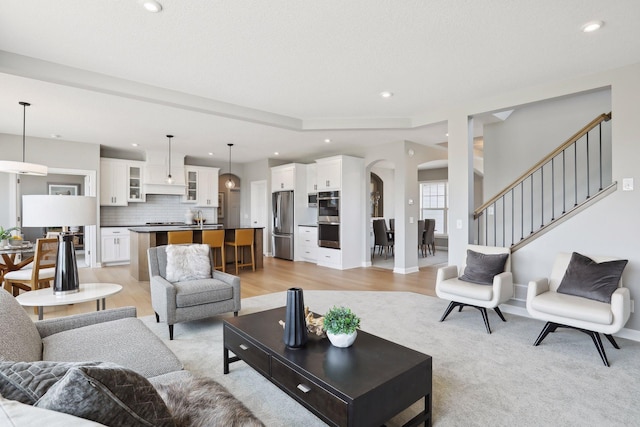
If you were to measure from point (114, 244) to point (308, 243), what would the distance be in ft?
13.8

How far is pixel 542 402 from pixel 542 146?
153 inches

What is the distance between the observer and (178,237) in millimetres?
5535

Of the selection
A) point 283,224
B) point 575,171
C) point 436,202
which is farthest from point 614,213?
point 436,202

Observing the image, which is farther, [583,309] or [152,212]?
[152,212]

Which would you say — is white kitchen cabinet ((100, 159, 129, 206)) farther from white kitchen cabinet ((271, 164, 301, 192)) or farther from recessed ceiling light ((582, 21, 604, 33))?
recessed ceiling light ((582, 21, 604, 33))

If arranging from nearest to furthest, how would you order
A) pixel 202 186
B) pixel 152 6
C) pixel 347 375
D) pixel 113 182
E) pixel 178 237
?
pixel 347 375 < pixel 152 6 < pixel 178 237 < pixel 113 182 < pixel 202 186

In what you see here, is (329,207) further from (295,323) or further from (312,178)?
(295,323)

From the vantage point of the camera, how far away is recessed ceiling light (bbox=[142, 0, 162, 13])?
7.86 feet

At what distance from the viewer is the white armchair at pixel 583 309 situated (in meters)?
2.64

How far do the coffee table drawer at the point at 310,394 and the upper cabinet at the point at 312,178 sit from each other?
236 inches

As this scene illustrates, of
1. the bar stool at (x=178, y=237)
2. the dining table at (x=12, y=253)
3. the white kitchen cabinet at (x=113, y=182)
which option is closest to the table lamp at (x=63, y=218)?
the dining table at (x=12, y=253)

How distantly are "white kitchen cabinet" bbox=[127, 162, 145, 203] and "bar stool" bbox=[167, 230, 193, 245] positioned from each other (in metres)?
2.91

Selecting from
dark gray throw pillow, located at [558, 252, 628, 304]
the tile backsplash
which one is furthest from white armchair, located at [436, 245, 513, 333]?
the tile backsplash

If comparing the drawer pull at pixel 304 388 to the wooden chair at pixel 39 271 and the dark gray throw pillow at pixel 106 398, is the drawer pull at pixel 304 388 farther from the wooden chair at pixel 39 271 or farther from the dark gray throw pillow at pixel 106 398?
the wooden chair at pixel 39 271
